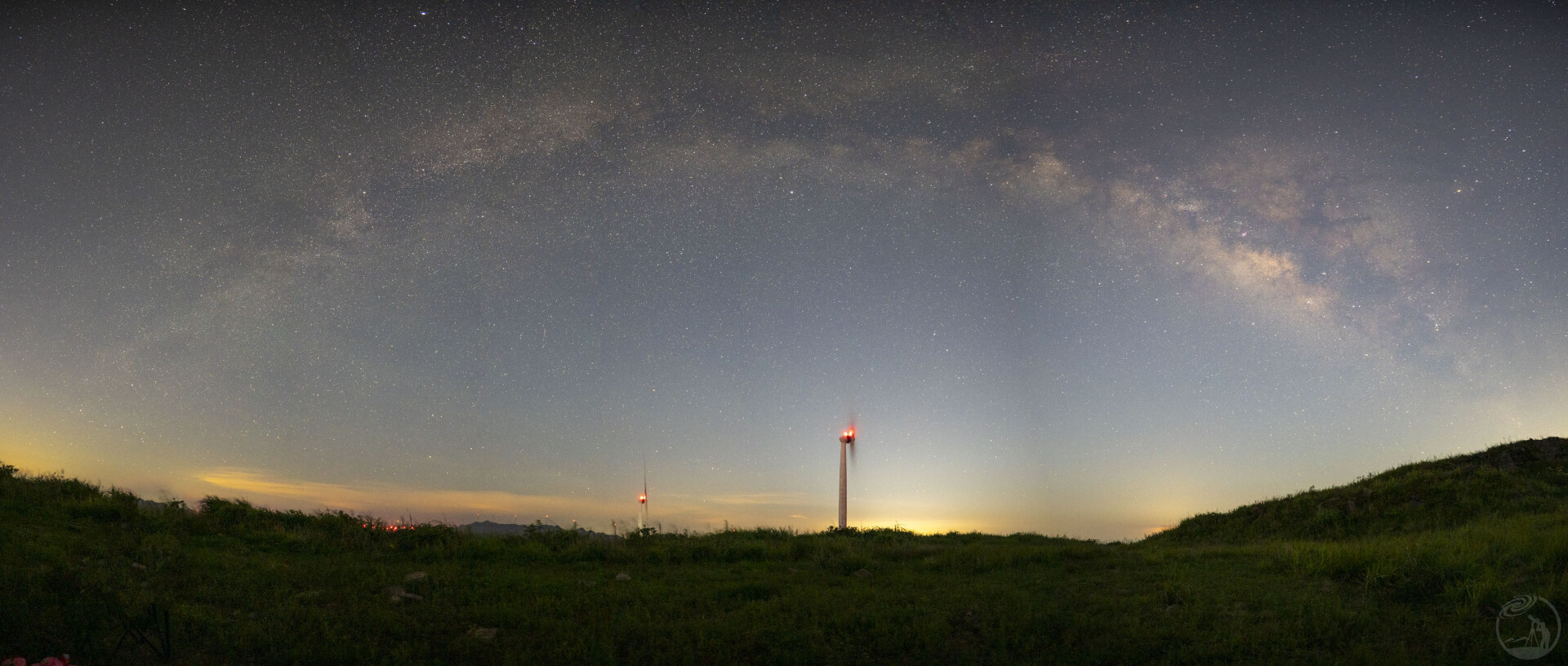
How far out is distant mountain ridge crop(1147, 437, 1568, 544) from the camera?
77.6 feet

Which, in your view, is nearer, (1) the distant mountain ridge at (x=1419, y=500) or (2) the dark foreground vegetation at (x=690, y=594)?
(2) the dark foreground vegetation at (x=690, y=594)

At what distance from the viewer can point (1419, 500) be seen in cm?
2516

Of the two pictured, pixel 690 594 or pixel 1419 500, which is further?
pixel 1419 500

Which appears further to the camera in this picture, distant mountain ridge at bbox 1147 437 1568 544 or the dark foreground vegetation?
distant mountain ridge at bbox 1147 437 1568 544

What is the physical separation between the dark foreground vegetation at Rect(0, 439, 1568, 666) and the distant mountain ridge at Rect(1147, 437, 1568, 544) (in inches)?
89.2

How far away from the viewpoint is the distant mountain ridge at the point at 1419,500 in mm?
23656

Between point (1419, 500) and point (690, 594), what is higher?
point (1419, 500)

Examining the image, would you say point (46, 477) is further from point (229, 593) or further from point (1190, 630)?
point (1190, 630)

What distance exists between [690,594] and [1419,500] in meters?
24.1

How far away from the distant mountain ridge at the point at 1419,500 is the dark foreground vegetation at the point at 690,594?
227 cm

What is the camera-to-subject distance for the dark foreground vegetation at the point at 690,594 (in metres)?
11.5

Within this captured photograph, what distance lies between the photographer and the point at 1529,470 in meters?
27.0

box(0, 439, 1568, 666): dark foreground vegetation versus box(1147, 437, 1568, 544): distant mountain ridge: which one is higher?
box(1147, 437, 1568, 544): distant mountain ridge

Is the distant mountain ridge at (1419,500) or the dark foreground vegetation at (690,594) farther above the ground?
the distant mountain ridge at (1419,500)
